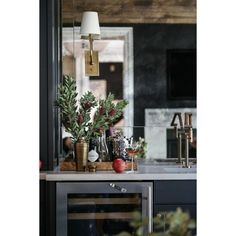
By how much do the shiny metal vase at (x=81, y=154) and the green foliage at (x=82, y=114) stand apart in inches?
1.8

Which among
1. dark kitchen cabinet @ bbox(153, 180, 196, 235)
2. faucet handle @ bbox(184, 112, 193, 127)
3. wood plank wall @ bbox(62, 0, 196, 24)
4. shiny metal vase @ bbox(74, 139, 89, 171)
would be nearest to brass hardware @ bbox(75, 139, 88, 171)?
shiny metal vase @ bbox(74, 139, 89, 171)

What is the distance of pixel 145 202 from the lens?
3637mm

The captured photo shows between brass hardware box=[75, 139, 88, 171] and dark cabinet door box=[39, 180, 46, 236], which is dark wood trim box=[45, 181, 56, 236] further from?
brass hardware box=[75, 139, 88, 171]

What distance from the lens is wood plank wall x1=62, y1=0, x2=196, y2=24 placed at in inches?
173

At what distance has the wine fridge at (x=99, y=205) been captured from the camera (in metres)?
3.62

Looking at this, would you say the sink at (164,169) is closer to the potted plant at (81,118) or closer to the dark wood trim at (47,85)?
the potted plant at (81,118)

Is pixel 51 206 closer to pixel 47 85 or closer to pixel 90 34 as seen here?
pixel 47 85

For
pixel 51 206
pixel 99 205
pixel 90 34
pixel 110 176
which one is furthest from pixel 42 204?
pixel 90 34
